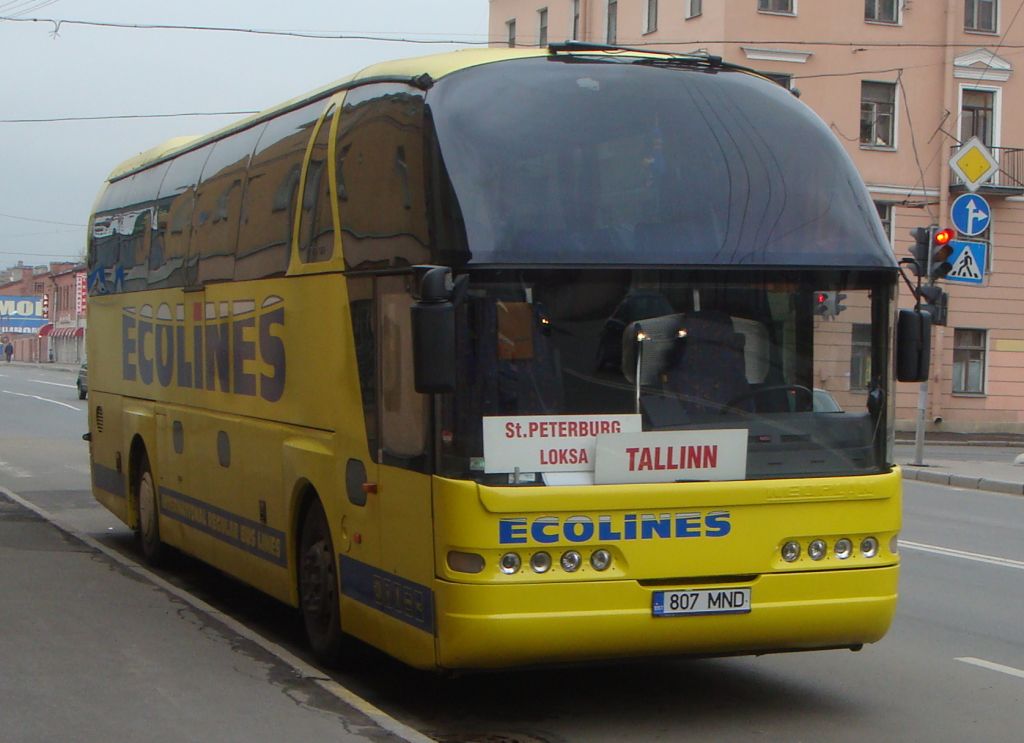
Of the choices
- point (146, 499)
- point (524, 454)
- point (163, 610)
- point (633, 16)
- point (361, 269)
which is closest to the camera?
point (524, 454)

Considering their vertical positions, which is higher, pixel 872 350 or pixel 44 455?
pixel 872 350

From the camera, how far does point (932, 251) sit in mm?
24438

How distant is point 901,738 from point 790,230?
236 cm

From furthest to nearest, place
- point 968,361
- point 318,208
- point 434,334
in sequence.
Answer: point 968,361, point 318,208, point 434,334

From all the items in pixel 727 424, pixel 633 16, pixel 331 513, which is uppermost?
pixel 633 16

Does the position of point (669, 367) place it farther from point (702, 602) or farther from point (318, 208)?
point (318, 208)

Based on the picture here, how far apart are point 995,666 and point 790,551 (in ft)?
7.76

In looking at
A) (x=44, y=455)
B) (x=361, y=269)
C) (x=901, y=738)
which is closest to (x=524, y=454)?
(x=361, y=269)

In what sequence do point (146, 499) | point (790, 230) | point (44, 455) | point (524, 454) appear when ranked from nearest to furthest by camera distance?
point (524, 454)
point (790, 230)
point (146, 499)
point (44, 455)

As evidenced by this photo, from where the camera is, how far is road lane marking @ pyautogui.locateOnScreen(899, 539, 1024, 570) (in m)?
13.8

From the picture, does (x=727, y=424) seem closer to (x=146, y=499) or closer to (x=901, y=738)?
(x=901, y=738)

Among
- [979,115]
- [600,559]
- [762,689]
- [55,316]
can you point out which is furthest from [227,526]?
[55,316]

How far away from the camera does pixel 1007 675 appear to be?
8.81m

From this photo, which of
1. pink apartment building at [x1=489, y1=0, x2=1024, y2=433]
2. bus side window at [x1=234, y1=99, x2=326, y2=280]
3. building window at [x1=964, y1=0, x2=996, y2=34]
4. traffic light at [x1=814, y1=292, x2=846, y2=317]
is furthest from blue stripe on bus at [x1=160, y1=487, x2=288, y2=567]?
building window at [x1=964, y1=0, x2=996, y2=34]
